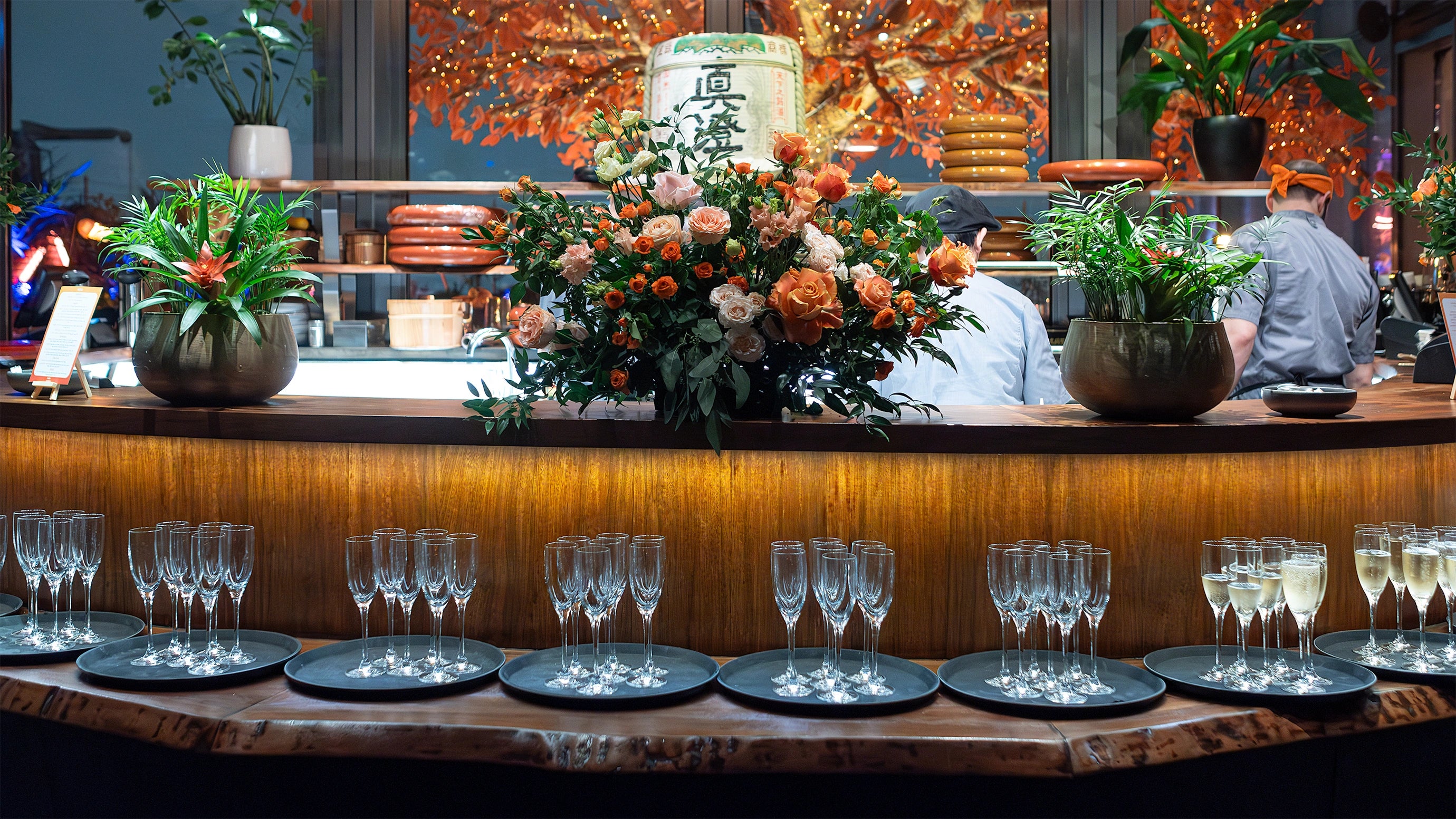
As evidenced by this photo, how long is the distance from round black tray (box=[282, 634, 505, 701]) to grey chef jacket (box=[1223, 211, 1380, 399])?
7.71 ft

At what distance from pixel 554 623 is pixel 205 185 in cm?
100

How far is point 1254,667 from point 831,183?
3.27 ft

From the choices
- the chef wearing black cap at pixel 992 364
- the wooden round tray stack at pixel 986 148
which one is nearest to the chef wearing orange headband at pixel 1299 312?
the chef wearing black cap at pixel 992 364

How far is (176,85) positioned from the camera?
4918 mm

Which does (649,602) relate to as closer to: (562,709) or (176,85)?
(562,709)

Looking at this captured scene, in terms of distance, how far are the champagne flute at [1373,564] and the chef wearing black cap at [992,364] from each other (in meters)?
1.09

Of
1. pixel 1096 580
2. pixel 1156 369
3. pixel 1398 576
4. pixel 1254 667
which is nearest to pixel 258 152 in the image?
pixel 1156 369

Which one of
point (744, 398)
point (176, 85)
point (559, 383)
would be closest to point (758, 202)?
point (744, 398)

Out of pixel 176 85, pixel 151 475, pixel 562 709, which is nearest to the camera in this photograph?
pixel 562 709

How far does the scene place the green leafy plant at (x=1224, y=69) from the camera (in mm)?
4266

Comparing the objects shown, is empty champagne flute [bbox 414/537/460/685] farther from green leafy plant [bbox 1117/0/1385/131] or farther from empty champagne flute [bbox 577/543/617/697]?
green leafy plant [bbox 1117/0/1385/131]

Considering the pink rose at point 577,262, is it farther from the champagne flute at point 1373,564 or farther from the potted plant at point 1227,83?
the potted plant at point 1227,83

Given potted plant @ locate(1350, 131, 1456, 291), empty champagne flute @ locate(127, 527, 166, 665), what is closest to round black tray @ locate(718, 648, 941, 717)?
empty champagne flute @ locate(127, 527, 166, 665)

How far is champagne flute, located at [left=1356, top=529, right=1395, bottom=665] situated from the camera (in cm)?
184
